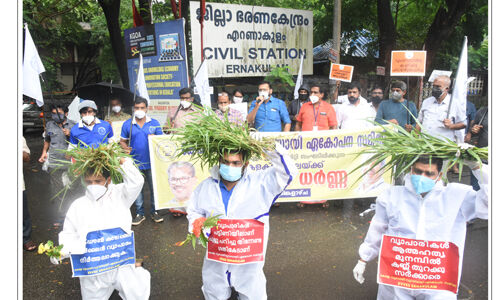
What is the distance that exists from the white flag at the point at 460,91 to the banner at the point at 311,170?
1.18 meters

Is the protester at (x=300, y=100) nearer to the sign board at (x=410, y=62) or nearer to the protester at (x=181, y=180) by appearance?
the sign board at (x=410, y=62)

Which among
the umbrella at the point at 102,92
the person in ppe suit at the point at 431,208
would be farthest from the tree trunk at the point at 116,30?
the person in ppe suit at the point at 431,208

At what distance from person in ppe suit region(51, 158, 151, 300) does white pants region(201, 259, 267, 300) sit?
2.13ft

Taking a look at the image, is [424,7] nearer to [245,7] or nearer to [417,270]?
[245,7]

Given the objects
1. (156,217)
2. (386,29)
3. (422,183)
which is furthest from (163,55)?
(422,183)

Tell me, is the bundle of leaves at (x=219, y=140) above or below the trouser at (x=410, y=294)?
above

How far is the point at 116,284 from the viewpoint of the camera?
3.70 meters

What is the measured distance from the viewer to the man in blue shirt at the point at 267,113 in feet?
23.4

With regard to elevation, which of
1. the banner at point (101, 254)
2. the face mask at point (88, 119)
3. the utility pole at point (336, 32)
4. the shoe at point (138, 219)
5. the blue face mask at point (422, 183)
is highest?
the utility pole at point (336, 32)

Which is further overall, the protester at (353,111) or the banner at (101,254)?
the protester at (353,111)

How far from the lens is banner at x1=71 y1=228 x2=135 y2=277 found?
3.52 meters

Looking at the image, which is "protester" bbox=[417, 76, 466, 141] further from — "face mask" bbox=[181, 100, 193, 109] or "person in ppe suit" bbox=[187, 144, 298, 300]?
"person in ppe suit" bbox=[187, 144, 298, 300]
